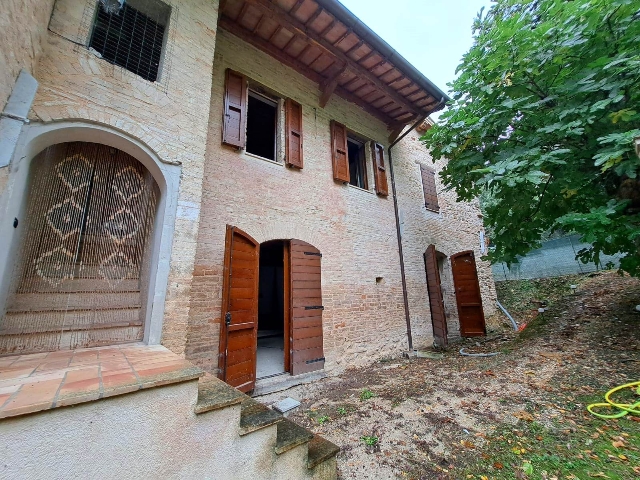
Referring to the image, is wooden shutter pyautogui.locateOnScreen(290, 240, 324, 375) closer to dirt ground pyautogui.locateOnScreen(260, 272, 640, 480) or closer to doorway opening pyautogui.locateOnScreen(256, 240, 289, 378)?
dirt ground pyautogui.locateOnScreen(260, 272, 640, 480)

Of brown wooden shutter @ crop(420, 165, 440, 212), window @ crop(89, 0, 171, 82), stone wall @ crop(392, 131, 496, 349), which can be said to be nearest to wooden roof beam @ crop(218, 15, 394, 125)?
window @ crop(89, 0, 171, 82)

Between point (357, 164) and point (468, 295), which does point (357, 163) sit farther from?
point (468, 295)

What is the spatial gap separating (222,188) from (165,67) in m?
1.65

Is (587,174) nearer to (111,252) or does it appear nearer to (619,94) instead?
(619,94)

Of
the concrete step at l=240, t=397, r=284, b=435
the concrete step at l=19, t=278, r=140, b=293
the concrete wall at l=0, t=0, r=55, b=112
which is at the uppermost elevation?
the concrete wall at l=0, t=0, r=55, b=112

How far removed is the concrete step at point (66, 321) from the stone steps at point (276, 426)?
1387 millimetres

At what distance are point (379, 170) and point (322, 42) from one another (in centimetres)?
312

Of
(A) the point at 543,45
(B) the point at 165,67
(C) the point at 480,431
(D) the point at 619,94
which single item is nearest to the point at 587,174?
(D) the point at 619,94

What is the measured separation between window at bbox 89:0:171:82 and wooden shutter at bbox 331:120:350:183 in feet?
11.4

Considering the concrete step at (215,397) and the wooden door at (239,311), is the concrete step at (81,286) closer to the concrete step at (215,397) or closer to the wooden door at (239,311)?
the wooden door at (239,311)

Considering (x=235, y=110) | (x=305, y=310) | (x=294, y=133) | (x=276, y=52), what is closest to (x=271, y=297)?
(x=305, y=310)

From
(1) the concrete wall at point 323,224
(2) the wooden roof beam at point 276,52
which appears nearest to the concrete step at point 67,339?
(1) the concrete wall at point 323,224

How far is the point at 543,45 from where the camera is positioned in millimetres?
3705

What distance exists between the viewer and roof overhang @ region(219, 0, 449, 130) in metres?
4.37
